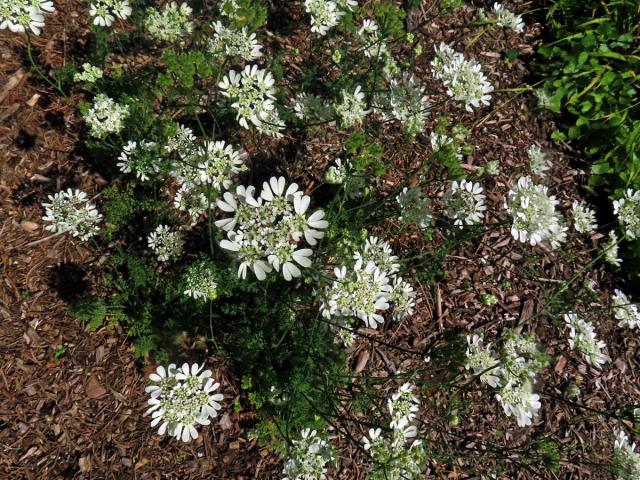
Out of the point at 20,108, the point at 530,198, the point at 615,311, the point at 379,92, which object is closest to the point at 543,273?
the point at 615,311

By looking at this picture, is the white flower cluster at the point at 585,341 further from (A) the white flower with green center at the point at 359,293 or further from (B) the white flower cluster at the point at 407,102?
(B) the white flower cluster at the point at 407,102

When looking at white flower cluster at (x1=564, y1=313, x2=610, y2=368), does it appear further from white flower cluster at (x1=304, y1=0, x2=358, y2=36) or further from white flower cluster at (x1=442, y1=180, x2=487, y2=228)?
white flower cluster at (x1=304, y1=0, x2=358, y2=36)

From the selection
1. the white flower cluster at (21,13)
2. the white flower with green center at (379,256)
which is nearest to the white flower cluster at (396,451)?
the white flower with green center at (379,256)

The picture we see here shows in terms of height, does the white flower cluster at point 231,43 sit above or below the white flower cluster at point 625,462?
above

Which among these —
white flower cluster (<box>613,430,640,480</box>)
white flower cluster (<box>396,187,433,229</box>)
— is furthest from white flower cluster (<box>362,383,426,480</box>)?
white flower cluster (<box>613,430,640,480</box>)

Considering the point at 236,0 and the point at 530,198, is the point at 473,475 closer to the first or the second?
the point at 530,198

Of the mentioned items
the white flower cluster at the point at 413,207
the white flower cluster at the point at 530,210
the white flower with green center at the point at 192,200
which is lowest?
the white flower with green center at the point at 192,200

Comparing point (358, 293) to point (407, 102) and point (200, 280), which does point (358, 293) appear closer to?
point (200, 280)
